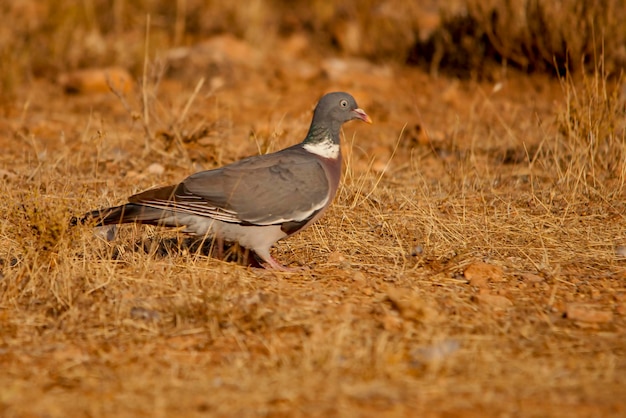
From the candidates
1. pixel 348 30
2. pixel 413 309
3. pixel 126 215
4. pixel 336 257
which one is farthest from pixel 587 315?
pixel 348 30

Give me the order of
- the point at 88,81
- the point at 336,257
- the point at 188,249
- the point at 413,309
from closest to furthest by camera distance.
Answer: the point at 413,309, the point at 188,249, the point at 336,257, the point at 88,81

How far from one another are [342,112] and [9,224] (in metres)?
1.90

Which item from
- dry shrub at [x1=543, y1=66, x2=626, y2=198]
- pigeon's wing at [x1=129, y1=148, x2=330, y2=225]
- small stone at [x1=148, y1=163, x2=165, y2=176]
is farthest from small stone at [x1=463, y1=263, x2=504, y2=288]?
small stone at [x1=148, y1=163, x2=165, y2=176]

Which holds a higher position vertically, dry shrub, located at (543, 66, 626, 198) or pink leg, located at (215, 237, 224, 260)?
dry shrub, located at (543, 66, 626, 198)

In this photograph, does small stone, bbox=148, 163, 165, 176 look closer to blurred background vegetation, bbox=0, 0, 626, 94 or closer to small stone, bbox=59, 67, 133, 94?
blurred background vegetation, bbox=0, 0, 626, 94

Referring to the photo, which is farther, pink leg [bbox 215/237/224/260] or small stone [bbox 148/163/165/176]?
small stone [bbox 148/163/165/176]

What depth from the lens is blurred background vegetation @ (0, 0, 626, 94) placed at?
8008 millimetres

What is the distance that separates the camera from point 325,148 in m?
4.88

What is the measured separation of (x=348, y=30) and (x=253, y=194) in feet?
19.9

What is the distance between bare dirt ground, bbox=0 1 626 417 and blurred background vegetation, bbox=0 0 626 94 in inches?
49.5

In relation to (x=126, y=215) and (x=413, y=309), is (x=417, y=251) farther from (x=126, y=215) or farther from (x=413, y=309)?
(x=126, y=215)

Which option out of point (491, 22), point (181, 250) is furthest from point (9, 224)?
point (491, 22)

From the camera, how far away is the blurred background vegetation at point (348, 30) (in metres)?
8.01

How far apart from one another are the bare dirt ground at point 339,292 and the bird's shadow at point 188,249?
1.2 inches
